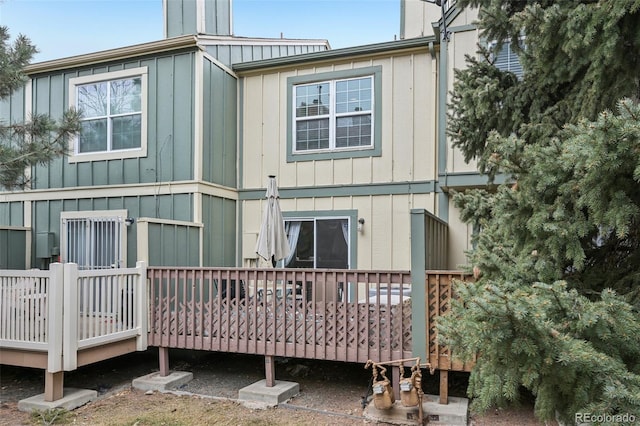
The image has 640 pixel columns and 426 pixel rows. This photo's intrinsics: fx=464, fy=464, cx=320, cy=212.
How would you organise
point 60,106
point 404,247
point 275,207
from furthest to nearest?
point 60,106
point 404,247
point 275,207

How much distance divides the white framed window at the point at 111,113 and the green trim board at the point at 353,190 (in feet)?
7.78

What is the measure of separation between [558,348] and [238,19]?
1029cm

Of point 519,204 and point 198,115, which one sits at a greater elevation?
point 198,115

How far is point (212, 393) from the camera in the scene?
555 centimetres

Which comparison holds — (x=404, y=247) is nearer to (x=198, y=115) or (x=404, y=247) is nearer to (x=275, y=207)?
(x=275, y=207)

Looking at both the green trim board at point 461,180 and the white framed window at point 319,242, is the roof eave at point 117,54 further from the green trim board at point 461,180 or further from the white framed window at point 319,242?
the green trim board at point 461,180

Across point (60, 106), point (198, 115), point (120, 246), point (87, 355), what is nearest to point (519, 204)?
point (87, 355)

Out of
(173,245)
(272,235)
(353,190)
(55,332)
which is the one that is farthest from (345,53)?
(55,332)

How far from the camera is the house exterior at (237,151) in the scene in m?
7.79

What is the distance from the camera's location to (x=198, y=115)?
317 inches

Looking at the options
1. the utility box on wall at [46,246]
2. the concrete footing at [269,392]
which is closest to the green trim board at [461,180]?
the concrete footing at [269,392]

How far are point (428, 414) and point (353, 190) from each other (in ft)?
14.1

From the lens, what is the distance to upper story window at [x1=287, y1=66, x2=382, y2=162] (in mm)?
8133

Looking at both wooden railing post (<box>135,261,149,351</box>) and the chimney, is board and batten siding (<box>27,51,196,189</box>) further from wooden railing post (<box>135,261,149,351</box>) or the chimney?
wooden railing post (<box>135,261,149,351</box>)
